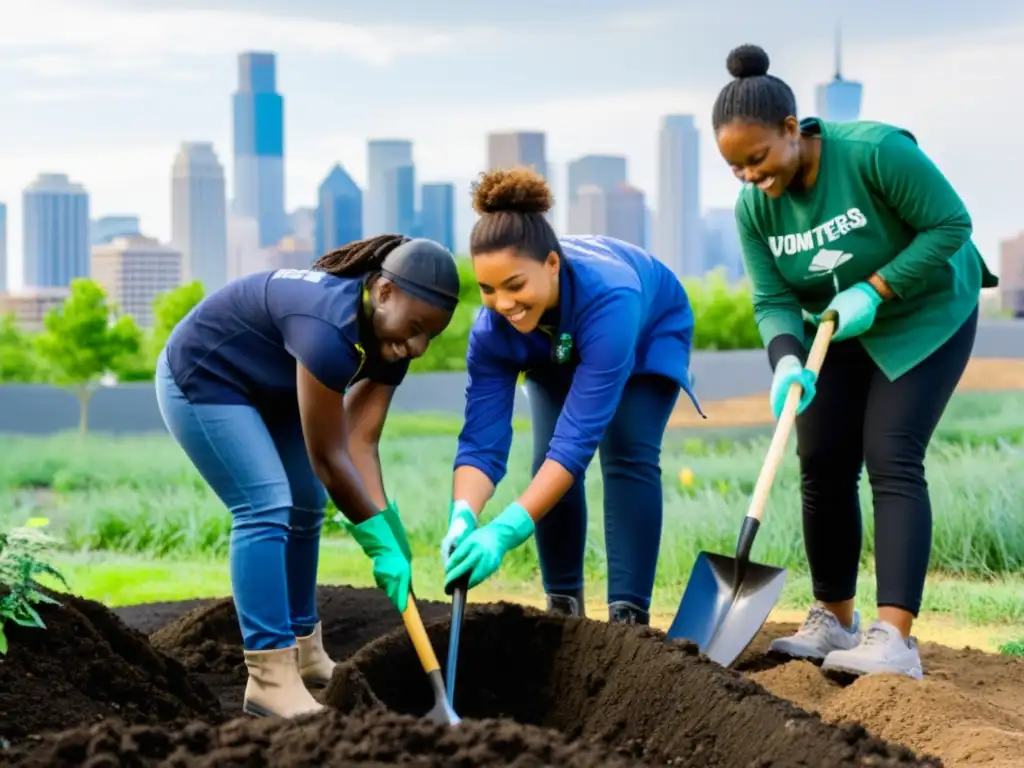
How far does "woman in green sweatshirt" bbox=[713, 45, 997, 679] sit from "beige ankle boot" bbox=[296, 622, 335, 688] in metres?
1.41

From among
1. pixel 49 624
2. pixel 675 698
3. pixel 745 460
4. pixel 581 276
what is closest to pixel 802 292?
pixel 581 276

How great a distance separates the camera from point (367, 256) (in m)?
3.36

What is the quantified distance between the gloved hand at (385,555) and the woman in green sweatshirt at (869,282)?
1205mm

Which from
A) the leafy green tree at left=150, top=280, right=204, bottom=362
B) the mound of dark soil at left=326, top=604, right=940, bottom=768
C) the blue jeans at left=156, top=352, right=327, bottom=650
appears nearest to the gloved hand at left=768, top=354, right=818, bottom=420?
the mound of dark soil at left=326, top=604, right=940, bottom=768

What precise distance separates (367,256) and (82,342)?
929cm

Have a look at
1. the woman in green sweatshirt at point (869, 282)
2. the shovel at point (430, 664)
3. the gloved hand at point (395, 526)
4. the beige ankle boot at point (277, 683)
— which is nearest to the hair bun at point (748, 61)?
the woman in green sweatshirt at point (869, 282)

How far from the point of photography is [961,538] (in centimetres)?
645

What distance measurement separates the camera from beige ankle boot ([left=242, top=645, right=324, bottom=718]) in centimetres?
349

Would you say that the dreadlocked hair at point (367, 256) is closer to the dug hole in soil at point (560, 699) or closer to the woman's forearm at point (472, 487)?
the woman's forearm at point (472, 487)

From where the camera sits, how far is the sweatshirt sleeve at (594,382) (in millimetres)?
3527

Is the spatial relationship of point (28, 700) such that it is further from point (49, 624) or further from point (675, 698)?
point (675, 698)

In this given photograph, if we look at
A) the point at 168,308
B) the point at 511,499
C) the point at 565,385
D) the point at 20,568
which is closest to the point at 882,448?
the point at 565,385

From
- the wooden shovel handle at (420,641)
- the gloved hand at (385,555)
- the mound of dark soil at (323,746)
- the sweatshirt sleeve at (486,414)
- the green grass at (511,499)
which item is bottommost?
the green grass at (511,499)

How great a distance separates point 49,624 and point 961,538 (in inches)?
168
